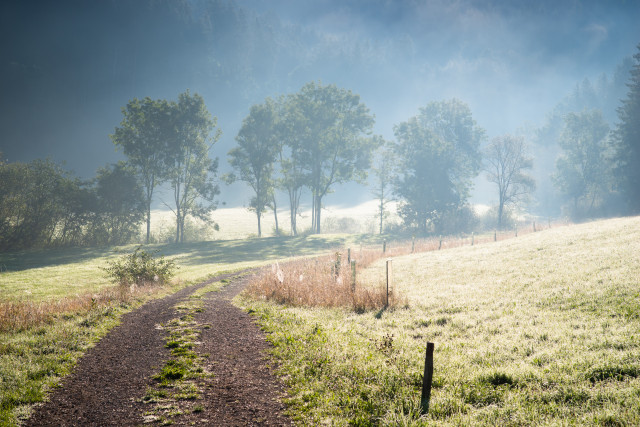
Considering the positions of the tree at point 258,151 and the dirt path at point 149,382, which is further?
the tree at point 258,151

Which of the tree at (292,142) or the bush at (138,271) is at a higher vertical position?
the tree at (292,142)

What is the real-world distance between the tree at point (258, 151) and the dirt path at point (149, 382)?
144ft

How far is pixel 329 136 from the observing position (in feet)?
184

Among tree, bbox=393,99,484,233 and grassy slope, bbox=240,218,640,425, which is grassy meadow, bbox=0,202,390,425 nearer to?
grassy slope, bbox=240,218,640,425

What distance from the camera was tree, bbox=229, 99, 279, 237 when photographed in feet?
177

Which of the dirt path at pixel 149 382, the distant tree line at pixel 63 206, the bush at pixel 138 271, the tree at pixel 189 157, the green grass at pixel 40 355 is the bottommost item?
the dirt path at pixel 149 382

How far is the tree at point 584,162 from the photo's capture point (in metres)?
60.2

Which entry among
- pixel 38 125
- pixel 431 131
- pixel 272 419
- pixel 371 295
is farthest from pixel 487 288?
pixel 38 125

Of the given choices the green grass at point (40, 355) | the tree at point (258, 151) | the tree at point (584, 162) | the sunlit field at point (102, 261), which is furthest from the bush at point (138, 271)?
the tree at point (584, 162)

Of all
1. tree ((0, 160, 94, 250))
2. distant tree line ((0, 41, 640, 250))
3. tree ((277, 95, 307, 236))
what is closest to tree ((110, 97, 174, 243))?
distant tree line ((0, 41, 640, 250))

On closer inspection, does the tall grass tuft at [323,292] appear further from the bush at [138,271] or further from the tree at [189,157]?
the tree at [189,157]

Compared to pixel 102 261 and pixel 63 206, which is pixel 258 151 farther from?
pixel 102 261

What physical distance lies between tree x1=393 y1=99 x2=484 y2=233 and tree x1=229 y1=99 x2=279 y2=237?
22.2 metres

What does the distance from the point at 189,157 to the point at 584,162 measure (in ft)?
229
